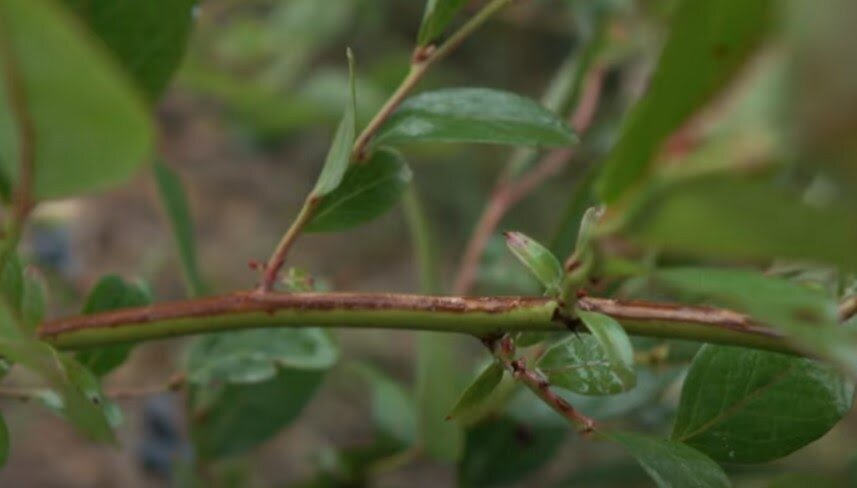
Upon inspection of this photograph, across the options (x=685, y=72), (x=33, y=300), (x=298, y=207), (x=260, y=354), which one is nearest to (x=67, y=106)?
(x=685, y=72)

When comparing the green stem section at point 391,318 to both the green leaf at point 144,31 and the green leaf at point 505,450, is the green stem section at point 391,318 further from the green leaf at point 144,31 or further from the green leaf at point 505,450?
the green leaf at point 505,450

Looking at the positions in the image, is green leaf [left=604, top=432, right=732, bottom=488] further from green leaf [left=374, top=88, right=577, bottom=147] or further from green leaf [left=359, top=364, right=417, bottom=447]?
green leaf [left=359, top=364, right=417, bottom=447]

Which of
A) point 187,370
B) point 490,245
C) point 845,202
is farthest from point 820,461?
point 845,202

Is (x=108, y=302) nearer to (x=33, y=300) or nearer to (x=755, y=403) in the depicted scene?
(x=33, y=300)

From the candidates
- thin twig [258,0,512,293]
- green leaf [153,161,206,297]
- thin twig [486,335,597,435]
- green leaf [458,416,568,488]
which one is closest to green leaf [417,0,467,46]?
Answer: thin twig [258,0,512,293]

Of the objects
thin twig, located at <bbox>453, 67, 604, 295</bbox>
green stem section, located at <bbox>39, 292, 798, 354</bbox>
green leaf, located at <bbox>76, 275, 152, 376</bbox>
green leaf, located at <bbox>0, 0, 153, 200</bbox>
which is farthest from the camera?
thin twig, located at <bbox>453, 67, 604, 295</bbox>

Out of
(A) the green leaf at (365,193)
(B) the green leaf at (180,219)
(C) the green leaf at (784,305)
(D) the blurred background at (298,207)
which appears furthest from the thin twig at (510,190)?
(C) the green leaf at (784,305)
